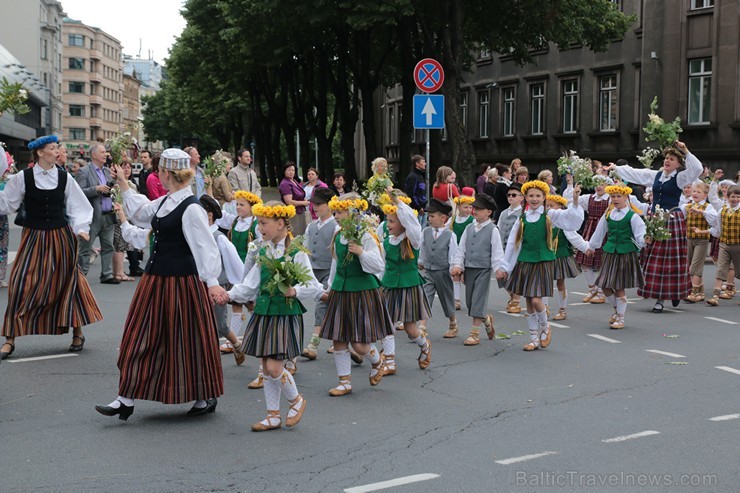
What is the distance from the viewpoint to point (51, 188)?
9844 mm

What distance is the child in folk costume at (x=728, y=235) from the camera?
15.0 m

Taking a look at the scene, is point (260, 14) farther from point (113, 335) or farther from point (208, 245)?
point (208, 245)

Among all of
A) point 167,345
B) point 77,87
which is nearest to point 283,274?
point 167,345

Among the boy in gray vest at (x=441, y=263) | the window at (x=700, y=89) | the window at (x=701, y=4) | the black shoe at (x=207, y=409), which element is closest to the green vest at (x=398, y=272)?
the boy in gray vest at (x=441, y=263)

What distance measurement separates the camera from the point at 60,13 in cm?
12875

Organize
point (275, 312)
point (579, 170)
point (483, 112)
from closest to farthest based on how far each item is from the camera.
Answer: point (275, 312) → point (579, 170) → point (483, 112)

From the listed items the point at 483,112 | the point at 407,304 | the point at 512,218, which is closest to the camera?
the point at 407,304

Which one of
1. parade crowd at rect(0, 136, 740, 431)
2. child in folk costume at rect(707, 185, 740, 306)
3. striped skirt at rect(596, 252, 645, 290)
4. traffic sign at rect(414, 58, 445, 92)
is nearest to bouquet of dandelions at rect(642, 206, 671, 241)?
parade crowd at rect(0, 136, 740, 431)

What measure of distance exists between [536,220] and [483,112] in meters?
37.4

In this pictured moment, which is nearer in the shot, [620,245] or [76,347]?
[76,347]

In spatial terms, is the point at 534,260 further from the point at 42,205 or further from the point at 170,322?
the point at 42,205

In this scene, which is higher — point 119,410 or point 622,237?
point 622,237

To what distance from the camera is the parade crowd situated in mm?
7305

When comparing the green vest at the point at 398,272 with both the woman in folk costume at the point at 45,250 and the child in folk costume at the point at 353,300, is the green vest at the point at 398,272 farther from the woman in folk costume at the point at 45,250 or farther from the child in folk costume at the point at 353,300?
the woman in folk costume at the point at 45,250
